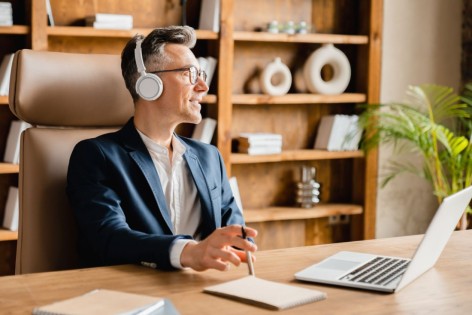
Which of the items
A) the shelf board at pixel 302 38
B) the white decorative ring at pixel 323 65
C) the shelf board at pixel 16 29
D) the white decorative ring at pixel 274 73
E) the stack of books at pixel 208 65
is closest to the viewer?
the shelf board at pixel 16 29

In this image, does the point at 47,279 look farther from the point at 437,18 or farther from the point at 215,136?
the point at 437,18

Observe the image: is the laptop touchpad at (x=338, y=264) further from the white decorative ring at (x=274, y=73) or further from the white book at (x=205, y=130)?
the white decorative ring at (x=274, y=73)

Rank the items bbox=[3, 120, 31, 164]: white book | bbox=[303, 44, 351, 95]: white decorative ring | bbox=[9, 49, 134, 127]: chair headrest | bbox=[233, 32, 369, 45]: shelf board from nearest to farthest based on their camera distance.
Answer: bbox=[9, 49, 134, 127]: chair headrest → bbox=[3, 120, 31, 164]: white book → bbox=[233, 32, 369, 45]: shelf board → bbox=[303, 44, 351, 95]: white decorative ring

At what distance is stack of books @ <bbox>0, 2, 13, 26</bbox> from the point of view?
3430mm

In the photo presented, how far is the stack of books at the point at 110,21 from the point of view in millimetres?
3604

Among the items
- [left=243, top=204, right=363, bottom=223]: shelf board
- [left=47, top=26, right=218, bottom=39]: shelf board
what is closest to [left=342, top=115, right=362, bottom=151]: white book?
[left=243, top=204, right=363, bottom=223]: shelf board

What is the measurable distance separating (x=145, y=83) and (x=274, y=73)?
1877 mm

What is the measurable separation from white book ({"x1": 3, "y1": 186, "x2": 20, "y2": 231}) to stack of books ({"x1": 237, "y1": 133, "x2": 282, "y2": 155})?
1133mm

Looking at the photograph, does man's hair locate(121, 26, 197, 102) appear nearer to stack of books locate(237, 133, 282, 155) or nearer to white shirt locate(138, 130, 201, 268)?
white shirt locate(138, 130, 201, 268)

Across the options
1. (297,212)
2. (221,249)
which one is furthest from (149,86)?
(297,212)

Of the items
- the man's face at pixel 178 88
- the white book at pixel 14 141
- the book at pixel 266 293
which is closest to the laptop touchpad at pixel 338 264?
the book at pixel 266 293

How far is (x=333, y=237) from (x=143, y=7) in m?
1.67

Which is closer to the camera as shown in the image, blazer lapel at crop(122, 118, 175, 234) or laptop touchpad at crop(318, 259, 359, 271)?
laptop touchpad at crop(318, 259, 359, 271)

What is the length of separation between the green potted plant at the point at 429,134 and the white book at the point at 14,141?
1689mm
